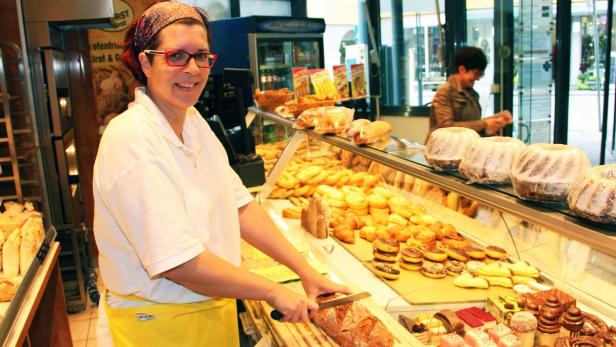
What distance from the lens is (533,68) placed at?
5848 millimetres

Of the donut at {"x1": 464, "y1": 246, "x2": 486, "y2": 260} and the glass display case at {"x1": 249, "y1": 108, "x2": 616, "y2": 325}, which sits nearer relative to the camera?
the glass display case at {"x1": 249, "y1": 108, "x2": 616, "y2": 325}

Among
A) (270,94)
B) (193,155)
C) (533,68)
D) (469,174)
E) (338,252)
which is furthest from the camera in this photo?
(533,68)

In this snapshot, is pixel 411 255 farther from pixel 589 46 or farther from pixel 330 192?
pixel 589 46

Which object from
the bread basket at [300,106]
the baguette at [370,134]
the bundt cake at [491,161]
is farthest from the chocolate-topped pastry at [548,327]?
the bread basket at [300,106]

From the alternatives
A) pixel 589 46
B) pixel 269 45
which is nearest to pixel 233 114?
pixel 269 45

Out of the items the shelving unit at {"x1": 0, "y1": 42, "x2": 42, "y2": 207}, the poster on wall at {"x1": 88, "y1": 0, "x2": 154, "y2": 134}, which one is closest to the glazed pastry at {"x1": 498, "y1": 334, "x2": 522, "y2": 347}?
the shelving unit at {"x1": 0, "y1": 42, "x2": 42, "y2": 207}

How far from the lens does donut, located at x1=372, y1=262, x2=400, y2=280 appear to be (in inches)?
87.5

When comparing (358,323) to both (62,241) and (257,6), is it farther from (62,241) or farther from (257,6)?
(257,6)

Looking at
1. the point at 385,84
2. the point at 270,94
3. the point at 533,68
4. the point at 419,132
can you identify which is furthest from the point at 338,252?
the point at 385,84

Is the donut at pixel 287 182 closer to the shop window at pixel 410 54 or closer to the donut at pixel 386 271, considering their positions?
the donut at pixel 386 271

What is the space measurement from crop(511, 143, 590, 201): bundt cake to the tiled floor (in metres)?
3.51

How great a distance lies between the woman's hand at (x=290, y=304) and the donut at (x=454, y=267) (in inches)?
33.6

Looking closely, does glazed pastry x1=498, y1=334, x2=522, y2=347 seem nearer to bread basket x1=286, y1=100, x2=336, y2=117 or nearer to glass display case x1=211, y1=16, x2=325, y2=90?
bread basket x1=286, y1=100, x2=336, y2=117

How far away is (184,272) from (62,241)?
11.3 ft
